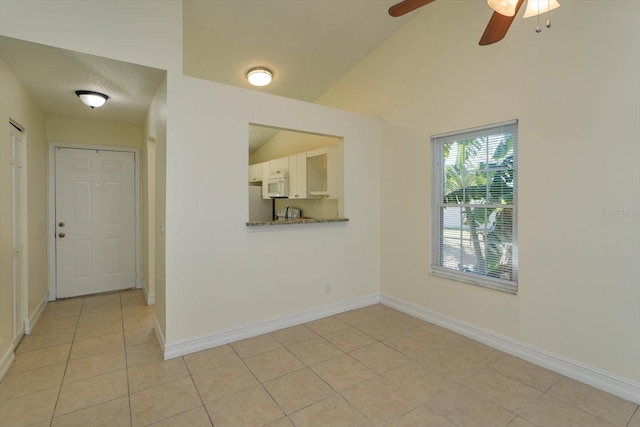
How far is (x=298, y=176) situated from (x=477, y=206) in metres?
2.50

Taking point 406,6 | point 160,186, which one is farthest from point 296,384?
point 406,6

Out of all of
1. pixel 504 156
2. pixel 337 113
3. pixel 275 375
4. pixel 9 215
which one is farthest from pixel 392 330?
pixel 9 215

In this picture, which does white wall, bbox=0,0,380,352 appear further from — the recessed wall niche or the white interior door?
the white interior door

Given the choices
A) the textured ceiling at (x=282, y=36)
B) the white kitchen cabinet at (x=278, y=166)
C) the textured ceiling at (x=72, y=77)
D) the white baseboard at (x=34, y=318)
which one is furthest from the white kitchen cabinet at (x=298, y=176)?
the white baseboard at (x=34, y=318)

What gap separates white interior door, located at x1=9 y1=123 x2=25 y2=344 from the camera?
111 inches

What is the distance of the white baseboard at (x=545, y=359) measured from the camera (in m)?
2.21

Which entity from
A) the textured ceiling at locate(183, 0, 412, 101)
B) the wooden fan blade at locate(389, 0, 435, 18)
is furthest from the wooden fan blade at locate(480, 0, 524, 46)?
the textured ceiling at locate(183, 0, 412, 101)

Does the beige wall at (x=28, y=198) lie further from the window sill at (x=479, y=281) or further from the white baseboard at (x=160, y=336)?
the window sill at (x=479, y=281)

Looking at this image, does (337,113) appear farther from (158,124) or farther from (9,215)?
(9,215)

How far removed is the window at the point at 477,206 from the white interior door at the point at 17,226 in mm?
4030

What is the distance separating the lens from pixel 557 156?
250 centimetres

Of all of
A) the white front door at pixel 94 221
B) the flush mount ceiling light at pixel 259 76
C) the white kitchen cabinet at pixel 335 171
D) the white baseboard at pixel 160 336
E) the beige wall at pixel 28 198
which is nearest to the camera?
the beige wall at pixel 28 198

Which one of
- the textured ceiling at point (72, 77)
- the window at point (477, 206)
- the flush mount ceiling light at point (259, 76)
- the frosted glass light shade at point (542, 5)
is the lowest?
the window at point (477, 206)

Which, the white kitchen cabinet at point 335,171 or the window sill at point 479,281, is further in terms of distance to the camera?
the white kitchen cabinet at point 335,171
